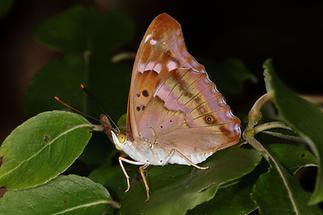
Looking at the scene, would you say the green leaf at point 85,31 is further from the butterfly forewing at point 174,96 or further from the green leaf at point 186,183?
the green leaf at point 186,183

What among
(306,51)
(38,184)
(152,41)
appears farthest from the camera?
(306,51)

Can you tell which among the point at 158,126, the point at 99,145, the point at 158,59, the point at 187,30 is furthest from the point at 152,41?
the point at 187,30

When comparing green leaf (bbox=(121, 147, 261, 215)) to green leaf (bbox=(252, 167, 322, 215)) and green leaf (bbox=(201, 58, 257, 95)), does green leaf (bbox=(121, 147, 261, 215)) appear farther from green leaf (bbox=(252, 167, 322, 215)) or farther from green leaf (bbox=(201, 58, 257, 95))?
green leaf (bbox=(201, 58, 257, 95))

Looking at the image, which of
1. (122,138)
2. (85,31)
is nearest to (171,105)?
(122,138)

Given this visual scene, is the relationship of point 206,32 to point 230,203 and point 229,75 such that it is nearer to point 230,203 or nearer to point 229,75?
point 229,75

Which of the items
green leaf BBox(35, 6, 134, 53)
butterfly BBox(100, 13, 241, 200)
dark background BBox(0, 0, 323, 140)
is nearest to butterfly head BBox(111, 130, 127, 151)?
butterfly BBox(100, 13, 241, 200)

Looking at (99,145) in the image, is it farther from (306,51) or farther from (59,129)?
(306,51)

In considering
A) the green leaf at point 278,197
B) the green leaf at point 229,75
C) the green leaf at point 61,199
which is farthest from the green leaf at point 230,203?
the green leaf at point 229,75
